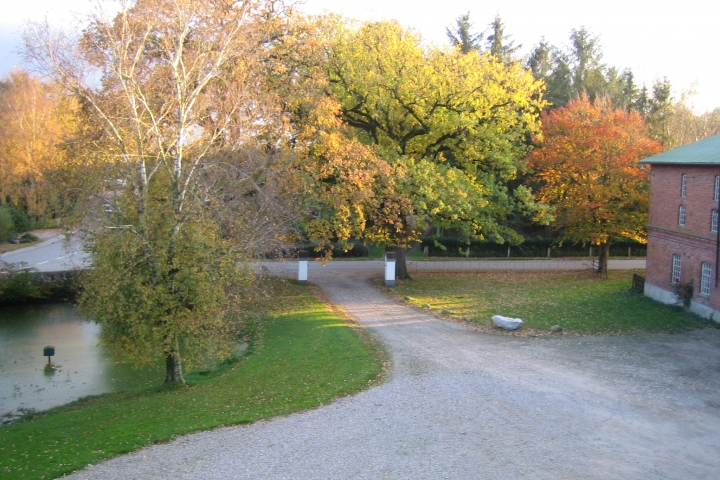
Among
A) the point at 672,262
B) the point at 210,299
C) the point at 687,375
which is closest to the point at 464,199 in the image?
the point at 672,262

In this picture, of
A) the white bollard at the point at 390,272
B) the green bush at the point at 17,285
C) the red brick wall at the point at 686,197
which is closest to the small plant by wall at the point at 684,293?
the red brick wall at the point at 686,197

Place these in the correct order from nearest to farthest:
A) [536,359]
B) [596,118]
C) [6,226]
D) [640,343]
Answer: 1. [536,359]
2. [640,343]
3. [596,118]
4. [6,226]

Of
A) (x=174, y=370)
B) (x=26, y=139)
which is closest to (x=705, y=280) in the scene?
(x=174, y=370)

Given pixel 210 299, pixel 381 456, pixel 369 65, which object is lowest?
pixel 381 456

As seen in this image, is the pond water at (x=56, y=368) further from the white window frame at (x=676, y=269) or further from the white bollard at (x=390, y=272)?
the white window frame at (x=676, y=269)

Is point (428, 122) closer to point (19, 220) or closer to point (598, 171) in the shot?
point (598, 171)

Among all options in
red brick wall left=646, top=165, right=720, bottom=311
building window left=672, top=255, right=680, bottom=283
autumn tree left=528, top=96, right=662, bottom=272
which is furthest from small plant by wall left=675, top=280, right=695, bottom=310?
autumn tree left=528, top=96, right=662, bottom=272

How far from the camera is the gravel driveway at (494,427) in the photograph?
10773 mm

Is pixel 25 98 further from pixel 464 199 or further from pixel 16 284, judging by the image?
pixel 464 199

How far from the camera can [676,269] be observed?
24672mm

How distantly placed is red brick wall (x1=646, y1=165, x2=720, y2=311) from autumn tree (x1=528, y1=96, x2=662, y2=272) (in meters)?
4.08

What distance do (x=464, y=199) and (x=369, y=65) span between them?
7350mm

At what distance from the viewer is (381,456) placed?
37.0ft

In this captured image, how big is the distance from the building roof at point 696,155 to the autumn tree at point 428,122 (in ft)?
19.6
